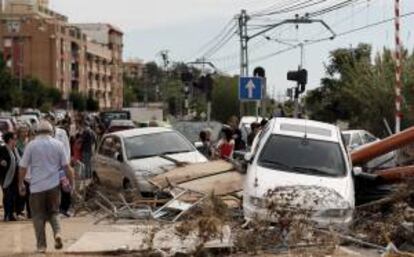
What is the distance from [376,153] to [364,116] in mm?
27933

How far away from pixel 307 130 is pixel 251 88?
10.6 metres

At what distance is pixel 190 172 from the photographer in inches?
667

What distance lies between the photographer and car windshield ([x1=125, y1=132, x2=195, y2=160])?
63.1ft

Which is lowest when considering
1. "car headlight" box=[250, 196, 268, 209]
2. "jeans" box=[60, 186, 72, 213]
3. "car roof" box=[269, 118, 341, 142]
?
"jeans" box=[60, 186, 72, 213]

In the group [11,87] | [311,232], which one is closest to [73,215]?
[311,232]

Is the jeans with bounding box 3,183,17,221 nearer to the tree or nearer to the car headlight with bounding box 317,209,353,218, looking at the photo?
the car headlight with bounding box 317,209,353,218

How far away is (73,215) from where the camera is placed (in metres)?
17.1

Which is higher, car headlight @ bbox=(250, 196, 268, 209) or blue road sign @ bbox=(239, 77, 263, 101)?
blue road sign @ bbox=(239, 77, 263, 101)

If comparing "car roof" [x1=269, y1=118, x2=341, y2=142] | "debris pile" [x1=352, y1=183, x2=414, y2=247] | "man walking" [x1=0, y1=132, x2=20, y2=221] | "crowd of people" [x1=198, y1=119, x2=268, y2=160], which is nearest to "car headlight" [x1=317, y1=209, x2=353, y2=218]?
"debris pile" [x1=352, y1=183, x2=414, y2=247]

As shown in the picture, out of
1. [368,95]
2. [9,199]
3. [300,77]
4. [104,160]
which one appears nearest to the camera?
[9,199]

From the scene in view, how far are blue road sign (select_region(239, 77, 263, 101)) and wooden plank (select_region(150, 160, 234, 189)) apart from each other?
8709 mm

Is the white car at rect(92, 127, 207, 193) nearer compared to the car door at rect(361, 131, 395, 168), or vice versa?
the car door at rect(361, 131, 395, 168)

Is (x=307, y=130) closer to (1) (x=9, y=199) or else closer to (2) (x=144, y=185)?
(2) (x=144, y=185)

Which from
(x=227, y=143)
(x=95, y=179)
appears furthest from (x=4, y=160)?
(x=227, y=143)
